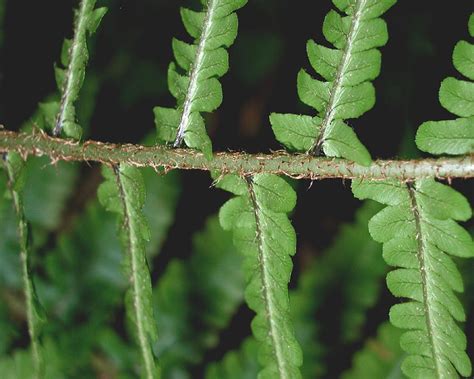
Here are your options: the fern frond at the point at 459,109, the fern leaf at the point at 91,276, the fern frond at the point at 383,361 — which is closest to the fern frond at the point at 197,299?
the fern leaf at the point at 91,276

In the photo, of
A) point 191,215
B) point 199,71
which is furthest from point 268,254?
point 191,215

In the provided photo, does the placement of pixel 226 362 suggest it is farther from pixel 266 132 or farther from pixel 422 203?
pixel 266 132

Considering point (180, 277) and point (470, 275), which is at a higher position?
point (180, 277)

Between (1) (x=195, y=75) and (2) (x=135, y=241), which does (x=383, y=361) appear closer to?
(2) (x=135, y=241)

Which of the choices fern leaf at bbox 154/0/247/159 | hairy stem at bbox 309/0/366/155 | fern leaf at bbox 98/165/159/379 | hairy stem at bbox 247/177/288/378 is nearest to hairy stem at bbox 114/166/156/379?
fern leaf at bbox 98/165/159/379

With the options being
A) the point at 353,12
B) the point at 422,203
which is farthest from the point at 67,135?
the point at 422,203

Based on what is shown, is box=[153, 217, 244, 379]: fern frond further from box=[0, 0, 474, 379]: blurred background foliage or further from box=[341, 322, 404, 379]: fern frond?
box=[341, 322, 404, 379]: fern frond

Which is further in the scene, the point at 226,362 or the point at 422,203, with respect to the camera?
the point at 226,362

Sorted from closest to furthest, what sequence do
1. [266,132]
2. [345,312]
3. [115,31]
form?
1. [345,312]
2. [115,31]
3. [266,132]
